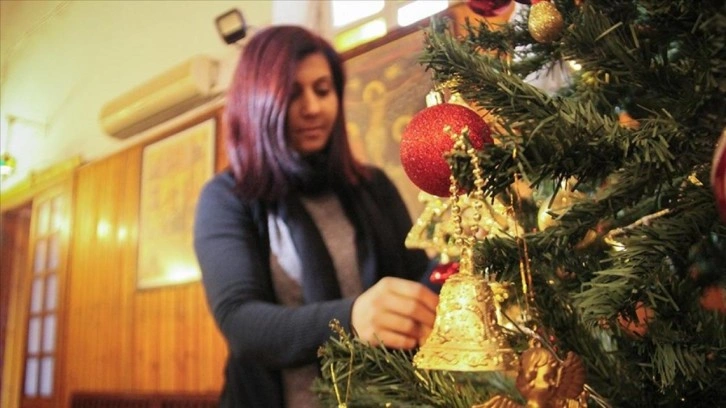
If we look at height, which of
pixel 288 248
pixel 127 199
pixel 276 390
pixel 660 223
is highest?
pixel 127 199

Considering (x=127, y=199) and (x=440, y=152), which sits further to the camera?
(x=127, y=199)

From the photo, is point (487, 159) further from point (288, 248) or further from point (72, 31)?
point (72, 31)

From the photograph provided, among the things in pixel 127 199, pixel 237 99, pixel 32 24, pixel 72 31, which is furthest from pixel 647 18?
pixel 32 24

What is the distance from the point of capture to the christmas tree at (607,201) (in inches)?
11.8

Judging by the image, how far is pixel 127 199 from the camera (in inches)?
67.6

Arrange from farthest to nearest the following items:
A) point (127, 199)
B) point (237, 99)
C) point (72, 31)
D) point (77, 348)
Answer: point (72, 31) < point (77, 348) < point (127, 199) < point (237, 99)

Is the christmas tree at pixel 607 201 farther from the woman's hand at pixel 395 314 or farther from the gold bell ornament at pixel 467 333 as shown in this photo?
the woman's hand at pixel 395 314

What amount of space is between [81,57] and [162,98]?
62 cm

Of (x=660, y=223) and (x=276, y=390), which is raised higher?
(x=660, y=223)

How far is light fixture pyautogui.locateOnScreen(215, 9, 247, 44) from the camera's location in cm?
134

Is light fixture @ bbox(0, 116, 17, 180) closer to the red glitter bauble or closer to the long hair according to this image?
the long hair

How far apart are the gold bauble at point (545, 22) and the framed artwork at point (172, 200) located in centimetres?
110

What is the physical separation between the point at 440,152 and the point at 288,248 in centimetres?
54

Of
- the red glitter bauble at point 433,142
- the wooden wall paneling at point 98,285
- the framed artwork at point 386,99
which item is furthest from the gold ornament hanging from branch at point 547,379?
the wooden wall paneling at point 98,285
